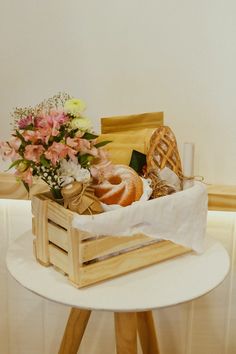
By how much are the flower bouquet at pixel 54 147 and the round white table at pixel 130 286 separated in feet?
0.74

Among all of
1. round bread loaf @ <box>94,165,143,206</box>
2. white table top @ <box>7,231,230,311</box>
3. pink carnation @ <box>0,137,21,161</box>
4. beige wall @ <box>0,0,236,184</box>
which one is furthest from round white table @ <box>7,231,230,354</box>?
beige wall @ <box>0,0,236,184</box>

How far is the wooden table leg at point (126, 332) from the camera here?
39.0 inches

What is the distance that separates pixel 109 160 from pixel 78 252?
0.25 metres

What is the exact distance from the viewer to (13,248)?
3.90 ft

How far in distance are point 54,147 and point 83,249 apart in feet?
0.75

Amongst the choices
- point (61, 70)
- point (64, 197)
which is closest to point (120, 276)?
point (64, 197)

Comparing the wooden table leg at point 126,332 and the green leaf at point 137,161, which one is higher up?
the green leaf at point 137,161

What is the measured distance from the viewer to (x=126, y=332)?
993mm

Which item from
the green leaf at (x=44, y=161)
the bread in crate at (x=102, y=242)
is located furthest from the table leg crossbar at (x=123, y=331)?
the green leaf at (x=44, y=161)

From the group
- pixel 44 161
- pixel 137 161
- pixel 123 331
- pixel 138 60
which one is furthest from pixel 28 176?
pixel 138 60

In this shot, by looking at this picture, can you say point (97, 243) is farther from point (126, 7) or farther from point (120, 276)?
point (126, 7)

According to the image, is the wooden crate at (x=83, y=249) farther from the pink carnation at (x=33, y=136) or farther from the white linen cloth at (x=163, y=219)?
the pink carnation at (x=33, y=136)

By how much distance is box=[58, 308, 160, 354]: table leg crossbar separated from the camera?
0.99 meters

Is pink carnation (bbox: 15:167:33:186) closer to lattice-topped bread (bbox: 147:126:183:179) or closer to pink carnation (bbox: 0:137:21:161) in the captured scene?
pink carnation (bbox: 0:137:21:161)
